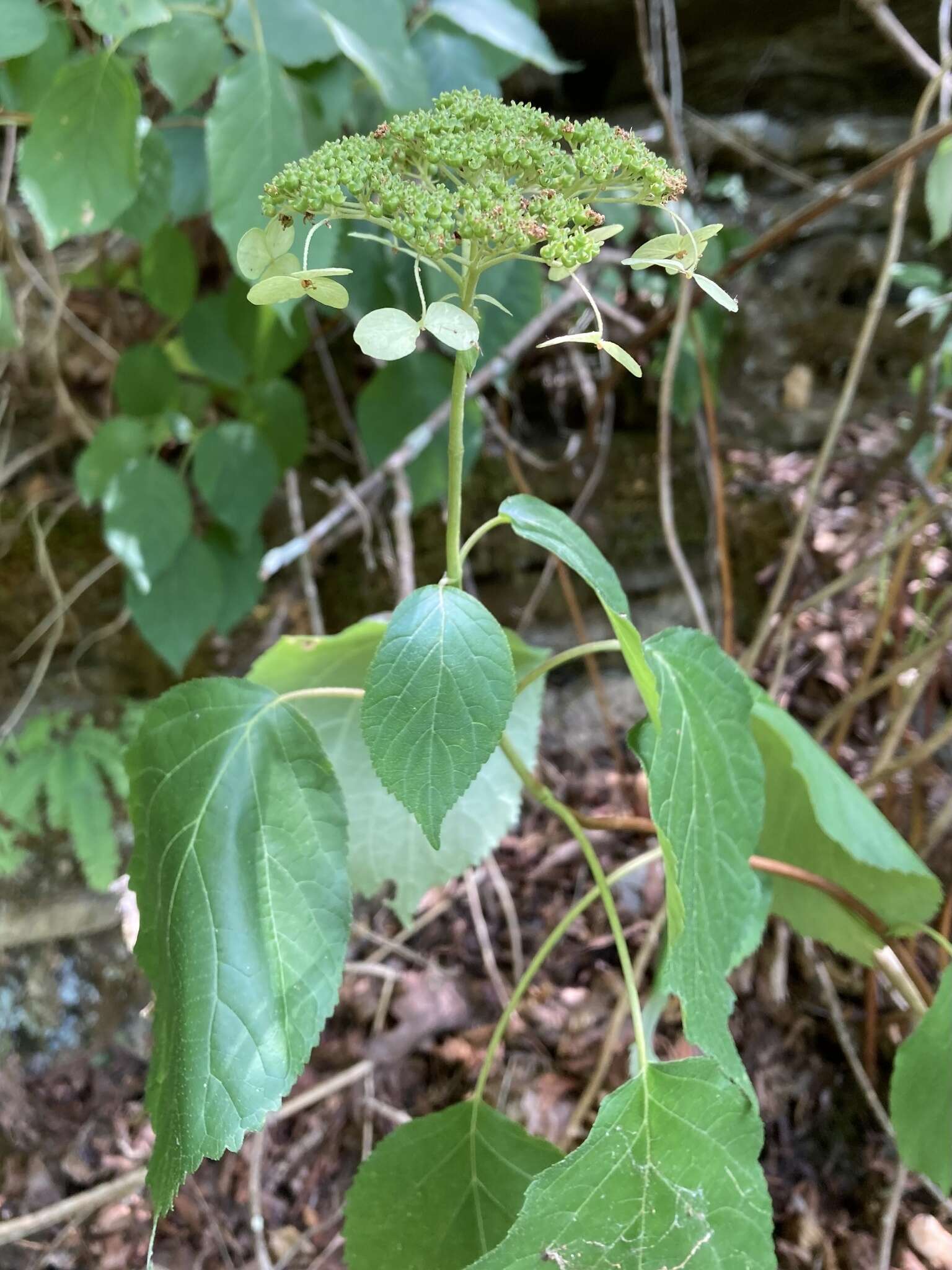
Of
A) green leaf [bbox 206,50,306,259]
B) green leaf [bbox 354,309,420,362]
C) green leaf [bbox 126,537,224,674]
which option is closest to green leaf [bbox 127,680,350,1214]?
green leaf [bbox 354,309,420,362]

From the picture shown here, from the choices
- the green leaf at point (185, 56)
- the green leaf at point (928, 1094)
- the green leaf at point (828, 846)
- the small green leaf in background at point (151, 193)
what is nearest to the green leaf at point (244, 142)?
the green leaf at point (185, 56)

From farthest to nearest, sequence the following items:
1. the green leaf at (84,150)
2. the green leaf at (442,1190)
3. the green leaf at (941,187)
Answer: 1. the green leaf at (941,187)
2. the green leaf at (84,150)
3. the green leaf at (442,1190)

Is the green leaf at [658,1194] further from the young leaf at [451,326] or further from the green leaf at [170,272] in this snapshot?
the green leaf at [170,272]

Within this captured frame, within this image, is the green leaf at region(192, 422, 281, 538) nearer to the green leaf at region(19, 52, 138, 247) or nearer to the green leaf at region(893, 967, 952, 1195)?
the green leaf at region(19, 52, 138, 247)

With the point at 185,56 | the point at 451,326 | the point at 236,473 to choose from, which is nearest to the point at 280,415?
the point at 236,473

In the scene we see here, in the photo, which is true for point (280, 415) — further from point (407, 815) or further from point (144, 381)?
point (407, 815)

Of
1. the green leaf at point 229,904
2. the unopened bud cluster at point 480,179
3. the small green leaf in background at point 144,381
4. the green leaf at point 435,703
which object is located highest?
the unopened bud cluster at point 480,179

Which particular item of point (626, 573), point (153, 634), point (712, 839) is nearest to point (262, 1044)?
point (712, 839)

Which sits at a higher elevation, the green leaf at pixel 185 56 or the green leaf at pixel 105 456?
the green leaf at pixel 185 56
